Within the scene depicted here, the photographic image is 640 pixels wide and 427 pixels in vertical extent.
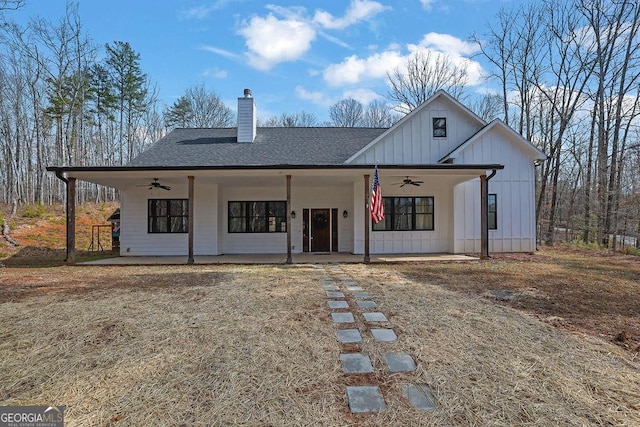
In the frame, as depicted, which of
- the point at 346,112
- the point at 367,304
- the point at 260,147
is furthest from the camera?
the point at 346,112

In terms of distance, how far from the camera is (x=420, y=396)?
7.95 ft

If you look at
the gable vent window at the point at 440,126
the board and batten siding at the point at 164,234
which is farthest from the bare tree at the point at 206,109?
the gable vent window at the point at 440,126

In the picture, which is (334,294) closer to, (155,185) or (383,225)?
(383,225)

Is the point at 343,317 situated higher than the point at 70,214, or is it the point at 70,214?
the point at 70,214

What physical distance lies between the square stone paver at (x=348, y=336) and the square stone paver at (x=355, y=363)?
1.13 ft

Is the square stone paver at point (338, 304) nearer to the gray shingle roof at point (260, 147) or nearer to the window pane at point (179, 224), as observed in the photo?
the gray shingle roof at point (260, 147)

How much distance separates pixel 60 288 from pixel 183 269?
290 cm

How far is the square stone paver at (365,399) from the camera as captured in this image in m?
2.26

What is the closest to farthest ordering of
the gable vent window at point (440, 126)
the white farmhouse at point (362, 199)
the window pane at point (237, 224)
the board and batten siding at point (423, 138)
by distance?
the white farmhouse at point (362, 199) < the board and batten siding at point (423, 138) < the gable vent window at point (440, 126) < the window pane at point (237, 224)

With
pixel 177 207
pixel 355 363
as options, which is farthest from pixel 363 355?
pixel 177 207

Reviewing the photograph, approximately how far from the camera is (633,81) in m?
16.0

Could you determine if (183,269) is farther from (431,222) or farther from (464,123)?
(464,123)

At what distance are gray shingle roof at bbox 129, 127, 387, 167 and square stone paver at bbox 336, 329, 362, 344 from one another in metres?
8.12

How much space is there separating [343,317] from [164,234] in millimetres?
10044
